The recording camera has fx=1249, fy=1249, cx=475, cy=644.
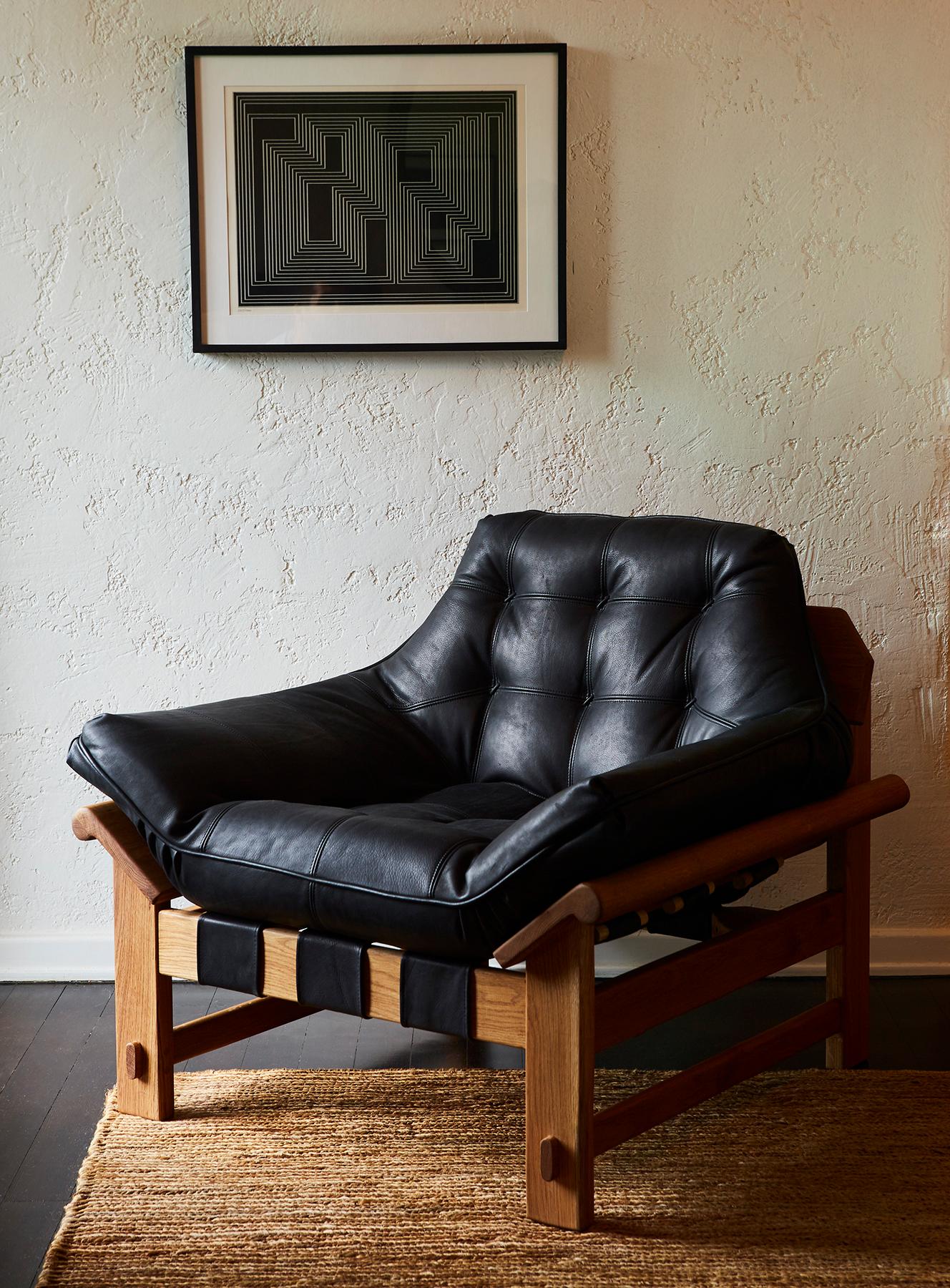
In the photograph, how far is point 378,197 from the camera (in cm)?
244

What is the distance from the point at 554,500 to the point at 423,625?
42 centimetres

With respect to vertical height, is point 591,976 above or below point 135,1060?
above

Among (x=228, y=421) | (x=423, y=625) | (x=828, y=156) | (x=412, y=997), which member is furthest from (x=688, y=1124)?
(x=828, y=156)

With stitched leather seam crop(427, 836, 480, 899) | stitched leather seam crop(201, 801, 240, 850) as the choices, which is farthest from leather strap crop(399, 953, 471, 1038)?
stitched leather seam crop(201, 801, 240, 850)

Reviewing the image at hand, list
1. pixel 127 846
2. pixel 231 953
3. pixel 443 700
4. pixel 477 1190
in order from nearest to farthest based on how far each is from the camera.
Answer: pixel 477 1190, pixel 231 953, pixel 127 846, pixel 443 700

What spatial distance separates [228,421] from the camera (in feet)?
8.25

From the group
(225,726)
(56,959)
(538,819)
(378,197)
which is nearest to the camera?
(538,819)

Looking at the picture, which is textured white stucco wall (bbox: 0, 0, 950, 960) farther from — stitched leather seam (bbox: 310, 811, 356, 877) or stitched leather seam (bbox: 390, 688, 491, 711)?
stitched leather seam (bbox: 310, 811, 356, 877)

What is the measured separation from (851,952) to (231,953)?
102cm

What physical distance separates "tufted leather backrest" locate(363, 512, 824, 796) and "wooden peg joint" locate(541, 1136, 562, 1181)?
667mm

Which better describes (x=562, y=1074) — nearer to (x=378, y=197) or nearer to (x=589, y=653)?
(x=589, y=653)

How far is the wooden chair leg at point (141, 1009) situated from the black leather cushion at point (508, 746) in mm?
121

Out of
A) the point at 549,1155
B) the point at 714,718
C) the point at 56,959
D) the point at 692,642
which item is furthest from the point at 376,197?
the point at 549,1155

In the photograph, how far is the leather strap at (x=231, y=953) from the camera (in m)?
1.74
